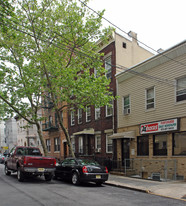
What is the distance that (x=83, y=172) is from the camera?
1148 cm

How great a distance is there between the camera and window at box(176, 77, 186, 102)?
14148 millimetres

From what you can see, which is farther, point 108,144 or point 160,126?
point 108,144

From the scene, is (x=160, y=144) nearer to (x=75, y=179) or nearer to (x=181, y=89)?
(x=181, y=89)

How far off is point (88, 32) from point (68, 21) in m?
1.59

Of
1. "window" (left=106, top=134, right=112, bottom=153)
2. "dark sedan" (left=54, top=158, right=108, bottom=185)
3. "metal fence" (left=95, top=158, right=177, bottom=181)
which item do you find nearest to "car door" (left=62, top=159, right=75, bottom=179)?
"dark sedan" (left=54, top=158, right=108, bottom=185)

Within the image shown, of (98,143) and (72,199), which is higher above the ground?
(98,143)

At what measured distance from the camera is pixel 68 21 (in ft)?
52.2

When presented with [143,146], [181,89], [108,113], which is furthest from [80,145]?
[181,89]

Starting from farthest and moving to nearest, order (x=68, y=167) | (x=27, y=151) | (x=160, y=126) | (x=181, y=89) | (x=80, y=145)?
(x=80, y=145)
(x=160, y=126)
(x=27, y=151)
(x=181, y=89)
(x=68, y=167)

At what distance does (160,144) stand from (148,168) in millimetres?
1824

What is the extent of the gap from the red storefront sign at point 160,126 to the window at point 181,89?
1437 mm

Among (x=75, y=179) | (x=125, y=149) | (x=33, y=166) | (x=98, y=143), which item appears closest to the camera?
(x=75, y=179)

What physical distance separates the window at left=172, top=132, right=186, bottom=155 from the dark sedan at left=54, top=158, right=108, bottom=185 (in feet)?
16.0

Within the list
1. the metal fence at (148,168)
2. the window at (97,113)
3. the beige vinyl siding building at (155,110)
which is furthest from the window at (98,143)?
the metal fence at (148,168)
